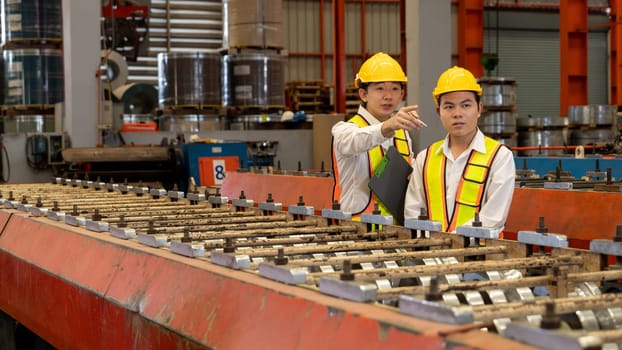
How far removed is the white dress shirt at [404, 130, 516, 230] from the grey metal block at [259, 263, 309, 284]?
1739 millimetres

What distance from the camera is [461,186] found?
4.14m

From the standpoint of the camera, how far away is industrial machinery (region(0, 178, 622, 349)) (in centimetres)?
190

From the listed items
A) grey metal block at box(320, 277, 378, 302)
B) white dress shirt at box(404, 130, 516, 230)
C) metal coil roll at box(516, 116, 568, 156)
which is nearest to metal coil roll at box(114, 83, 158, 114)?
metal coil roll at box(516, 116, 568, 156)

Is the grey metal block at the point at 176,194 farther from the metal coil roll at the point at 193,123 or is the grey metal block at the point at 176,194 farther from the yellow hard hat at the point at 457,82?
the metal coil roll at the point at 193,123

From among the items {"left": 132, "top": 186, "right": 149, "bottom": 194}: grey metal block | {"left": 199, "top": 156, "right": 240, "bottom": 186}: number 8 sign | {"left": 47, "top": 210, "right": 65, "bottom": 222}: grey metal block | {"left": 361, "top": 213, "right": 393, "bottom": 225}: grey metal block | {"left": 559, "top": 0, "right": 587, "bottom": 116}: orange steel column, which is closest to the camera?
{"left": 361, "top": 213, "right": 393, "bottom": 225}: grey metal block

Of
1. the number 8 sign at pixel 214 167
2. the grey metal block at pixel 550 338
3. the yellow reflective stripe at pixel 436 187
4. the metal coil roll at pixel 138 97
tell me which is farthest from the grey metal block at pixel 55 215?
the metal coil roll at pixel 138 97

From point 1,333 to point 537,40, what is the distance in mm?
24444

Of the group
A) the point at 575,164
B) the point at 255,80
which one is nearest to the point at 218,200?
the point at 575,164

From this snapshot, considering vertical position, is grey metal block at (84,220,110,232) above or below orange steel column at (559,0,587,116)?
below

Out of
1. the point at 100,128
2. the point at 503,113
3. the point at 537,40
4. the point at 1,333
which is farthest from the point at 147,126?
the point at 537,40

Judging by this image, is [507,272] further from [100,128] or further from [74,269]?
[100,128]

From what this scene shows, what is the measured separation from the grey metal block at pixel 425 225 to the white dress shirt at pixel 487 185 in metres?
0.80

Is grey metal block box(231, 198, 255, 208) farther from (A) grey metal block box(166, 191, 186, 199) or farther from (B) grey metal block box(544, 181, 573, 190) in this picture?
(B) grey metal block box(544, 181, 573, 190)

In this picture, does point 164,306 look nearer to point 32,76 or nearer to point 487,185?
point 487,185
